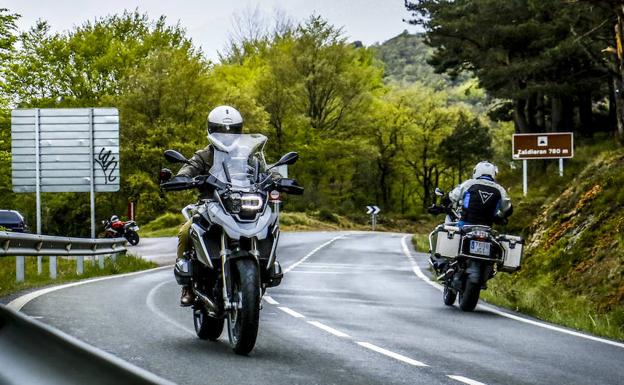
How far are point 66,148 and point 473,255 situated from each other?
624 inches

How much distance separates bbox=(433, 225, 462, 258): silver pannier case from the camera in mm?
12430

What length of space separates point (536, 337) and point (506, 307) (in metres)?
3.86

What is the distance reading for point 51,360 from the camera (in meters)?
2.00

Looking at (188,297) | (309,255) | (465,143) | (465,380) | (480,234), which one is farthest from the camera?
(465,143)

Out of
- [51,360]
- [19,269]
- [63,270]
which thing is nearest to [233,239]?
[51,360]

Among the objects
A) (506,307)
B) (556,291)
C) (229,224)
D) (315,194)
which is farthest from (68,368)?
(315,194)

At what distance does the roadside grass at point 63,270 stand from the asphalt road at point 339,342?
1230 mm

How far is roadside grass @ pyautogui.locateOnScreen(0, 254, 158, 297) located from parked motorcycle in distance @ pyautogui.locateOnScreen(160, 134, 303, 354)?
6.90m

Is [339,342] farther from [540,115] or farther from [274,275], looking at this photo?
[540,115]

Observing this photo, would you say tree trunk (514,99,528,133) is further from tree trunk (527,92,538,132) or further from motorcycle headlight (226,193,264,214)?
motorcycle headlight (226,193,264,214)

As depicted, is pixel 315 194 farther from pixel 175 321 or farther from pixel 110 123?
pixel 175 321

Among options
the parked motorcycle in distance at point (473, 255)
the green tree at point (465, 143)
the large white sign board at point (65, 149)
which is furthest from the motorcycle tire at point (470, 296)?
the green tree at point (465, 143)

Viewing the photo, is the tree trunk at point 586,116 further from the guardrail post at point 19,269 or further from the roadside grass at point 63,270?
the guardrail post at point 19,269

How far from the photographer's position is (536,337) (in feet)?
31.4
